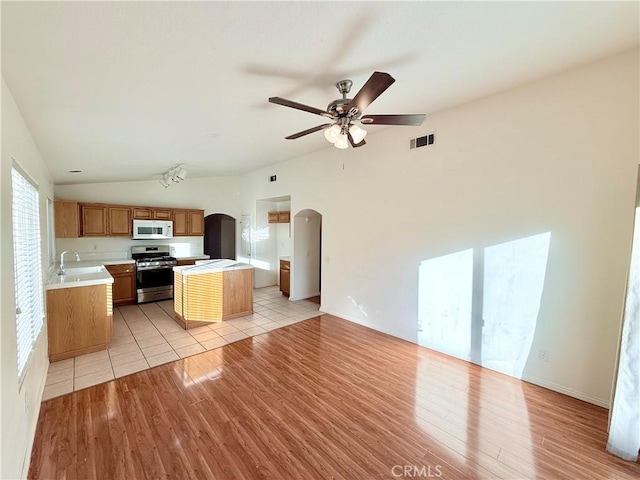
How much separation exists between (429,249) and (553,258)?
4.15 feet

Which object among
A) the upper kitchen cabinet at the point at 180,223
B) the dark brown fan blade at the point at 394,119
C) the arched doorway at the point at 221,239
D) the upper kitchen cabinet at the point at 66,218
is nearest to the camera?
the dark brown fan blade at the point at 394,119

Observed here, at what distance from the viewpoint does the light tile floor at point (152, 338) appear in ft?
9.53

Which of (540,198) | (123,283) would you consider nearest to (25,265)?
(123,283)

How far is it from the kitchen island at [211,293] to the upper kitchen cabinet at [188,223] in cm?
221

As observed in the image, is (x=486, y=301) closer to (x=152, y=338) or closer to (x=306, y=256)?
(x=306, y=256)

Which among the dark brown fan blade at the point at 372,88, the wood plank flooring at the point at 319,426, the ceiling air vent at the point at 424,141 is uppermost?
the ceiling air vent at the point at 424,141

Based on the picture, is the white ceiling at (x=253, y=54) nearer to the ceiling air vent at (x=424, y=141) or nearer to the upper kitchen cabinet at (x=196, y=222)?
the ceiling air vent at (x=424, y=141)

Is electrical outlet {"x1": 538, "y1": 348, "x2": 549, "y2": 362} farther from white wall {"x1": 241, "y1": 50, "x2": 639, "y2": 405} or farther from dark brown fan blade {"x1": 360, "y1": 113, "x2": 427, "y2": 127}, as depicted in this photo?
dark brown fan blade {"x1": 360, "y1": 113, "x2": 427, "y2": 127}

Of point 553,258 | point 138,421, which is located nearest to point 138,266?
point 138,421

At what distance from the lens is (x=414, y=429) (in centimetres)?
217

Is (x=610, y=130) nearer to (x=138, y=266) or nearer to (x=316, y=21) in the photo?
(x=316, y=21)

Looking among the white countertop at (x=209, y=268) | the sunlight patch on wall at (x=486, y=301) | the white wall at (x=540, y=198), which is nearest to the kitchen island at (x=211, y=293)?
the white countertop at (x=209, y=268)

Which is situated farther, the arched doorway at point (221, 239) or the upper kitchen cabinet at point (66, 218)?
the arched doorway at point (221, 239)

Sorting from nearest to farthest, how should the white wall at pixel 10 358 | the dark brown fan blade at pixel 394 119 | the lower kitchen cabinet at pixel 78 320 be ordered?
the white wall at pixel 10 358 → the dark brown fan blade at pixel 394 119 → the lower kitchen cabinet at pixel 78 320
